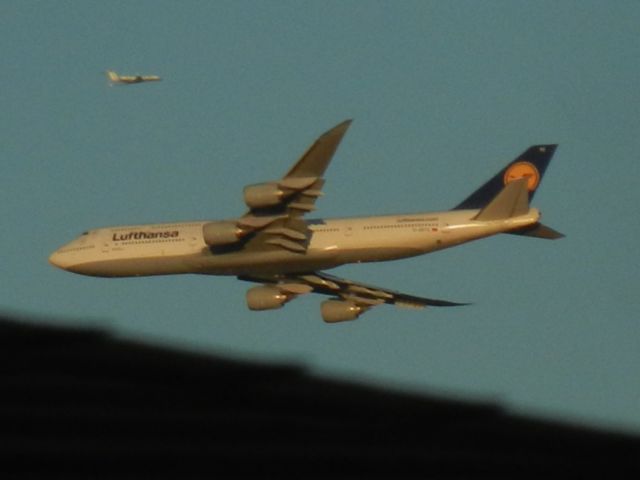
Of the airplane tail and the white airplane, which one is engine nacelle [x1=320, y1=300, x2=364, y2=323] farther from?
the airplane tail

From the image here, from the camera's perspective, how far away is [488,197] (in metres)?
72.9

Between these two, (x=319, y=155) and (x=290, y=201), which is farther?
(x=290, y=201)

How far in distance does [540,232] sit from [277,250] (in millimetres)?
12148

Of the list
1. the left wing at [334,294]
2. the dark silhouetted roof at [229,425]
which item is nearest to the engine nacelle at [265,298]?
the left wing at [334,294]

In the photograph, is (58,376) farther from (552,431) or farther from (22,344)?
(552,431)

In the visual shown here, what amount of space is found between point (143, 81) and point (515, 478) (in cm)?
7837

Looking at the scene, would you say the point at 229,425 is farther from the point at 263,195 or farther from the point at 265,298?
the point at 265,298

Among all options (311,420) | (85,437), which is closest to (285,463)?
(311,420)

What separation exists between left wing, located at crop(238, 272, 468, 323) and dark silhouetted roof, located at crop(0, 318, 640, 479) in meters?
56.1

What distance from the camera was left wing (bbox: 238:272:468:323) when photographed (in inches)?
2813

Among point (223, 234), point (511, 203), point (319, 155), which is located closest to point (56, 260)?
point (223, 234)

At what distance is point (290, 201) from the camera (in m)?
63.8

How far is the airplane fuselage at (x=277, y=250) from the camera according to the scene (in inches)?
2559

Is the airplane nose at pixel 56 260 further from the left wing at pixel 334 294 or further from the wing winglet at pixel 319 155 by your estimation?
the wing winglet at pixel 319 155
